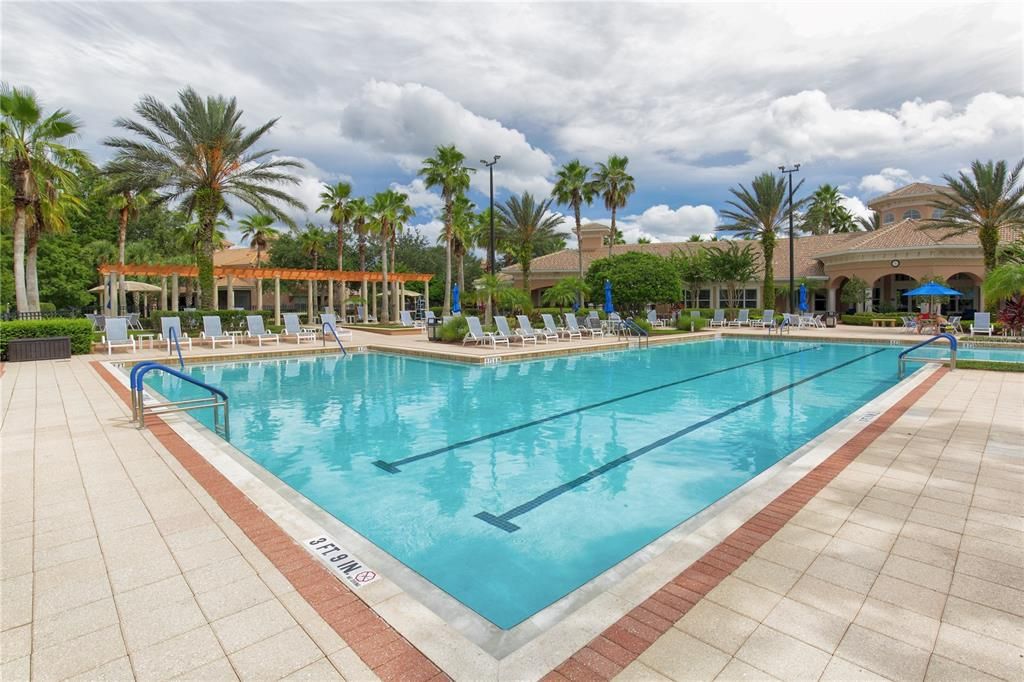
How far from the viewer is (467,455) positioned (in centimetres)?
708

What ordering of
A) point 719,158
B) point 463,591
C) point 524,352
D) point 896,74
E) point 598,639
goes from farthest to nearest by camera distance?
point 719,158, point 524,352, point 896,74, point 463,591, point 598,639

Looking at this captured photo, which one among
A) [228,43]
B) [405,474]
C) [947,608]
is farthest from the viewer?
[228,43]

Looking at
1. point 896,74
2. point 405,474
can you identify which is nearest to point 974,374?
point 896,74

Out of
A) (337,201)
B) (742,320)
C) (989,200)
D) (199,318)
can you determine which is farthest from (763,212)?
(199,318)

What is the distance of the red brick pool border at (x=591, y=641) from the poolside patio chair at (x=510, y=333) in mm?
14215

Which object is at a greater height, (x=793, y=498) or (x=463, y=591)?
(x=793, y=498)

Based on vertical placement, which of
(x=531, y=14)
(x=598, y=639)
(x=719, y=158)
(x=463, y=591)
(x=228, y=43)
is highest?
(x=719, y=158)

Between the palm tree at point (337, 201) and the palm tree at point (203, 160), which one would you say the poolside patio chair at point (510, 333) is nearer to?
the palm tree at point (203, 160)

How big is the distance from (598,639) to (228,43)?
12.8 m

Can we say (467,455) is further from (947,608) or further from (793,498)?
(947,608)

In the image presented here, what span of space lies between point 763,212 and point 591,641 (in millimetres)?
33589

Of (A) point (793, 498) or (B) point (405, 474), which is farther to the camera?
(B) point (405, 474)

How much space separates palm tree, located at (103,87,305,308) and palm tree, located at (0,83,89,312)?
2.19 metres

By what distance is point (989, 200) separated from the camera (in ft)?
79.4
